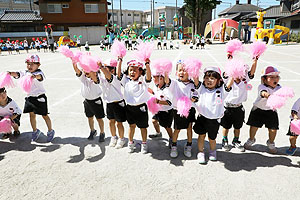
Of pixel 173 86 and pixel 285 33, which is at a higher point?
pixel 285 33

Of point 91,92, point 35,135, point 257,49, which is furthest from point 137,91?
point 35,135

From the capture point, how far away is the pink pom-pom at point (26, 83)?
3.50 meters

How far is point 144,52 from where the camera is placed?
2971 millimetres

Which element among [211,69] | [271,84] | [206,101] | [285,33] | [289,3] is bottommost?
[206,101]

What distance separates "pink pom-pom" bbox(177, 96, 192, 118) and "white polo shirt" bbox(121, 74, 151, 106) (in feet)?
1.81

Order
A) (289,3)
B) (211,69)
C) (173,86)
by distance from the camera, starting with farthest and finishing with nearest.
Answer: (289,3) < (173,86) < (211,69)

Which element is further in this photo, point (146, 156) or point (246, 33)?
point (246, 33)

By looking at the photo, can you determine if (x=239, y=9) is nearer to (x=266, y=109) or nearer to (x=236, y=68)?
(x=266, y=109)

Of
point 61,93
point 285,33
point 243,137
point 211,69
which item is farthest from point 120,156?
point 285,33

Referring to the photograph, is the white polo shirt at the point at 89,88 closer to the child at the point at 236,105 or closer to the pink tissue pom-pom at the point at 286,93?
the child at the point at 236,105

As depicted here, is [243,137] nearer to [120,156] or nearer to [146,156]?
[146,156]

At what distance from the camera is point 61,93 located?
23.2ft

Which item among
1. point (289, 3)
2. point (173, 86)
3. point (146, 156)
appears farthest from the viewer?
point (289, 3)

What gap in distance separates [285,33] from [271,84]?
2887cm
